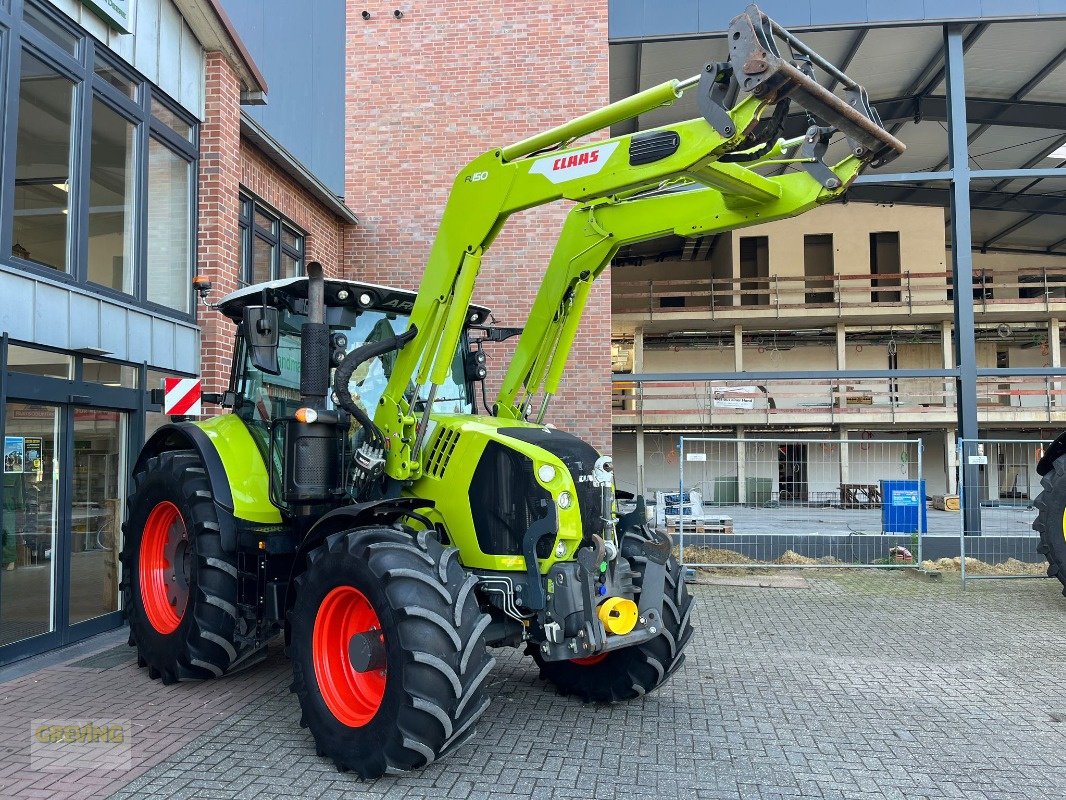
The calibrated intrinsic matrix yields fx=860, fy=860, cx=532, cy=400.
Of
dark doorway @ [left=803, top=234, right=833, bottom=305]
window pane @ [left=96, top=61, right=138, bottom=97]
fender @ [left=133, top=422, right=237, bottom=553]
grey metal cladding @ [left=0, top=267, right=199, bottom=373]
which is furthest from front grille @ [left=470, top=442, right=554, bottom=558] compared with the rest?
dark doorway @ [left=803, top=234, right=833, bottom=305]

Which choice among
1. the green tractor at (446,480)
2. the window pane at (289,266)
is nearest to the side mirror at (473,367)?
the green tractor at (446,480)

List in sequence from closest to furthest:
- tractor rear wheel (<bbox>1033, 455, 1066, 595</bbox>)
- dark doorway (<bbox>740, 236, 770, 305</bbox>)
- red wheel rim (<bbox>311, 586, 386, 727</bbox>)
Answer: red wheel rim (<bbox>311, 586, 386, 727</bbox>), tractor rear wheel (<bbox>1033, 455, 1066, 595</bbox>), dark doorway (<bbox>740, 236, 770, 305</bbox>)

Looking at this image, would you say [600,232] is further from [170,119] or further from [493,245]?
[493,245]

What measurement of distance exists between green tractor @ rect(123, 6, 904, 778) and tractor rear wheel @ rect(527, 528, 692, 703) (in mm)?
15

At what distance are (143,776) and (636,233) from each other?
13.2 ft

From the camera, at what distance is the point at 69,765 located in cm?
436

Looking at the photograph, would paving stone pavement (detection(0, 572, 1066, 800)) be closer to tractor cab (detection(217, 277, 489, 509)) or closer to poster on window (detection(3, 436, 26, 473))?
poster on window (detection(3, 436, 26, 473))

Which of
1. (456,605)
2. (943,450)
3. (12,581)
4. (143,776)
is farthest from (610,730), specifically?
(943,450)

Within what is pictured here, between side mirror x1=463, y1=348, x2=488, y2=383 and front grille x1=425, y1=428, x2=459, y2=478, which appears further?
side mirror x1=463, y1=348, x2=488, y2=383

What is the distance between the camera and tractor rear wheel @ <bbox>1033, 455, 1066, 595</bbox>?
9.12m

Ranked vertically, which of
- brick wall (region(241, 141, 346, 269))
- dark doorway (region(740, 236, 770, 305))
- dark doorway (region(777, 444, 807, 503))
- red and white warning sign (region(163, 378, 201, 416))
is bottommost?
dark doorway (region(777, 444, 807, 503))

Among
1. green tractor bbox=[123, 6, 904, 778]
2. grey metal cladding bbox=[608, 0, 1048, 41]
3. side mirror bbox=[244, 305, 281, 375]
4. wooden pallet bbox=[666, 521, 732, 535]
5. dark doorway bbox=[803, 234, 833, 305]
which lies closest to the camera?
green tractor bbox=[123, 6, 904, 778]

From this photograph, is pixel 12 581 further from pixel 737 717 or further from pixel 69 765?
pixel 737 717

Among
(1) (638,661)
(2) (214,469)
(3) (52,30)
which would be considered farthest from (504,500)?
(3) (52,30)
